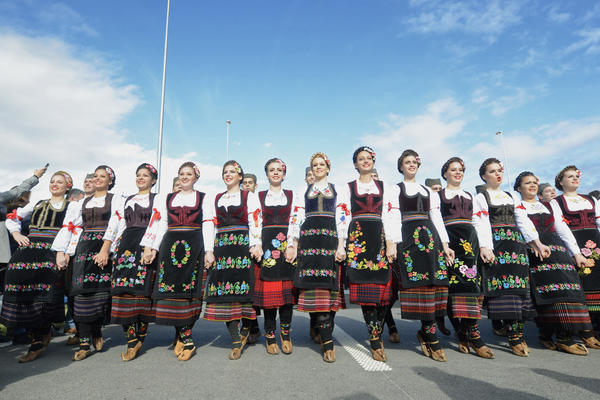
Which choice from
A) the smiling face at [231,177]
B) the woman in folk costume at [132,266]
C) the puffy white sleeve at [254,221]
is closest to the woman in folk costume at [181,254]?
the woman in folk costume at [132,266]

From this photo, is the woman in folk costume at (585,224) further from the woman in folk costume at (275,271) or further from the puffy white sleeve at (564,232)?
the woman in folk costume at (275,271)

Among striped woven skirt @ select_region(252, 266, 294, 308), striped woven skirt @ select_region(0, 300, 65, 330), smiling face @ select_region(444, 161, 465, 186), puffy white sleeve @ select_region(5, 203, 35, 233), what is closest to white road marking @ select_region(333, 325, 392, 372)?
striped woven skirt @ select_region(252, 266, 294, 308)

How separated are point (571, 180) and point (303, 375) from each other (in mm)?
4414

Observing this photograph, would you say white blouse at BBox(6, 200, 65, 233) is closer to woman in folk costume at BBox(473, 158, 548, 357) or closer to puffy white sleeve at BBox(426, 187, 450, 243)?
puffy white sleeve at BBox(426, 187, 450, 243)

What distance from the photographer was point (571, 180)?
15.1ft

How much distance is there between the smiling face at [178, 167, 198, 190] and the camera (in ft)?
13.8

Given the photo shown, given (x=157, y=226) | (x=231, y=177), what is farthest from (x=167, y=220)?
(x=231, y=177)

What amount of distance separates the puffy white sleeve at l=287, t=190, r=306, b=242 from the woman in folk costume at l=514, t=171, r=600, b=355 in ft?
9.34

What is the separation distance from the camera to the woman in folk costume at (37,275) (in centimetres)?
402

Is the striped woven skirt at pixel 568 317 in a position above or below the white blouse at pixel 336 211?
below

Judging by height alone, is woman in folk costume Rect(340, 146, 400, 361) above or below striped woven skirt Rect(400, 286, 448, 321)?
above

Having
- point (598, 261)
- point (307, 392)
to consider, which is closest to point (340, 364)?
point (307, 392)

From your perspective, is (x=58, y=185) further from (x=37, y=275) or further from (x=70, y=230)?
(x=37, y=275)

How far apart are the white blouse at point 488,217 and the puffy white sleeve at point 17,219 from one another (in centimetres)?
575
